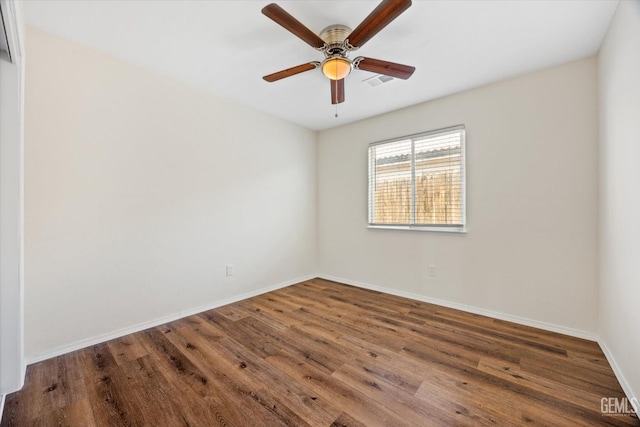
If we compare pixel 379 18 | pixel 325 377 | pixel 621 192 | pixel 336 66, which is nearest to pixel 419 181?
pixel 621 192

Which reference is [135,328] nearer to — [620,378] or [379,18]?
[379,18]

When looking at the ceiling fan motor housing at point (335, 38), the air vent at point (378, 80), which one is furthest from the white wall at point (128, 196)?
the ceiling fan motor housing at point (335, 38)

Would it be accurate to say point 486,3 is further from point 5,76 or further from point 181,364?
point 181,364

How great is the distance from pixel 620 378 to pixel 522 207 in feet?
4.66

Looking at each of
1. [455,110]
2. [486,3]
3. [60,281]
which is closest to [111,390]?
[60,281]

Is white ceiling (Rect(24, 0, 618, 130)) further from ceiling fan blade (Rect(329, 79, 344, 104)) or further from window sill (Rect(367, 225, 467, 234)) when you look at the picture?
window sill (Rect(367, 225, 467, 234))

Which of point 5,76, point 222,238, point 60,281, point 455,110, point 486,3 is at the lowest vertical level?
point 60,281

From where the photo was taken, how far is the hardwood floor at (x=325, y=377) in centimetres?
142

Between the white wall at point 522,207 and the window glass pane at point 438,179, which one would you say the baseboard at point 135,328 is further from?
the window glass pane at point 438,179

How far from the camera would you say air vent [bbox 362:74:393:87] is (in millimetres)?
2547

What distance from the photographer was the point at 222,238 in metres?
3.06

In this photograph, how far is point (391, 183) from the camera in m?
3.51

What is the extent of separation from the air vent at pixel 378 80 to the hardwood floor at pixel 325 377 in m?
2.45

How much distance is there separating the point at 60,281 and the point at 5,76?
1.45 meters
